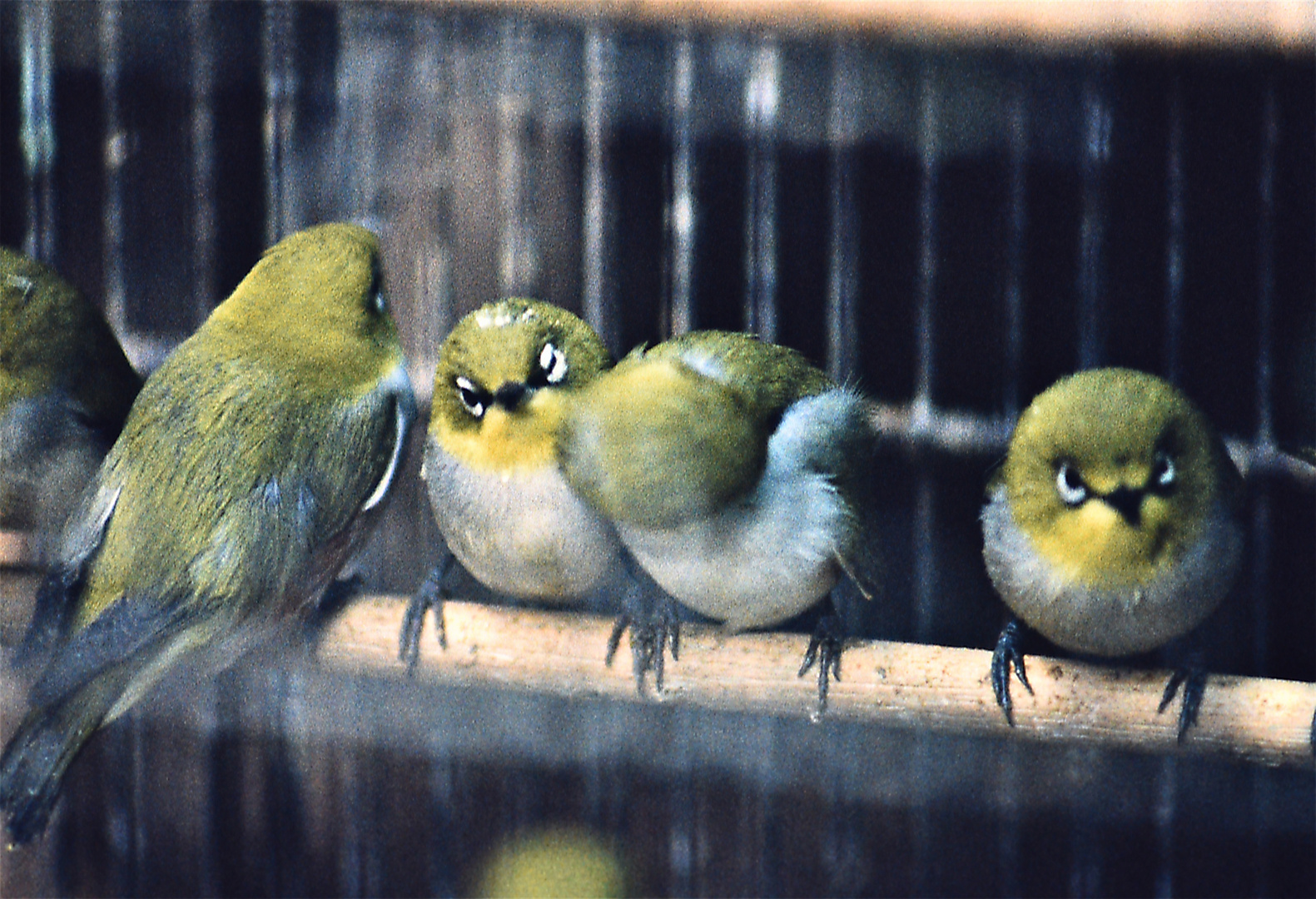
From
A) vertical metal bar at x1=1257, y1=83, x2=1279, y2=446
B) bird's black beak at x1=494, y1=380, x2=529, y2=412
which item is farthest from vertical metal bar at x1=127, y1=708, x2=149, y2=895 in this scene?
vertical metal bar at x1=1257, y1=83, x2=1279, y2=446

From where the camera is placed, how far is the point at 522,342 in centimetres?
89

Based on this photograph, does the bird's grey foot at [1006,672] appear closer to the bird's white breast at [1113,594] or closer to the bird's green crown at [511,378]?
the bird's white breast at [1113,594]

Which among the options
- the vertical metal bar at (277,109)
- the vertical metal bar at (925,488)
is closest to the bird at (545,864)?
the vertical metal bar at (925,488)

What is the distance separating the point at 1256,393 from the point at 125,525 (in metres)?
0.94

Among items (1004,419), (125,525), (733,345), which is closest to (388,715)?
(125,525)

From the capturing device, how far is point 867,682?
94cm

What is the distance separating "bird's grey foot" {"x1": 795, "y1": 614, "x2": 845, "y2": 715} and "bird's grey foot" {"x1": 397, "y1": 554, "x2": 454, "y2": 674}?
0.30 m

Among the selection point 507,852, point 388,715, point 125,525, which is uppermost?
point 125,525

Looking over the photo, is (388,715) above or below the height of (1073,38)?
below

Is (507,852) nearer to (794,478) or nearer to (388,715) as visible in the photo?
(388,715)

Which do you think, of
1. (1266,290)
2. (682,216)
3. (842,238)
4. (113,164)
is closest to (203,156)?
(113,164)

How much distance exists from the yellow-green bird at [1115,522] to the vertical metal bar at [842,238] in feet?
0.82

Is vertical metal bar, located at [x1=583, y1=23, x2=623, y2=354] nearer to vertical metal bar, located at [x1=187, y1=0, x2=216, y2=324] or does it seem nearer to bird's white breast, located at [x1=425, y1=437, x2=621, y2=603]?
bird's white breast, located at [x1=425, y1=437, x2=621, y2=603]

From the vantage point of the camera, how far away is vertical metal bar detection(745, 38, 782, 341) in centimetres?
112
